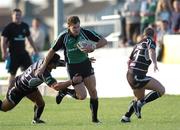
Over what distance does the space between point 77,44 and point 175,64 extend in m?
9.67

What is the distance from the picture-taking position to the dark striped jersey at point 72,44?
54.2ft

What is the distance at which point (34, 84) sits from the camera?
16.6 meters

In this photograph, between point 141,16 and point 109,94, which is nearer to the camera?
point 109,94

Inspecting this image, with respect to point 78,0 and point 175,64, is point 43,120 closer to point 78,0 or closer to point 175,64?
point 175,64

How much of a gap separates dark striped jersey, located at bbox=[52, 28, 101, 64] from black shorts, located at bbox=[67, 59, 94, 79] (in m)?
0.07

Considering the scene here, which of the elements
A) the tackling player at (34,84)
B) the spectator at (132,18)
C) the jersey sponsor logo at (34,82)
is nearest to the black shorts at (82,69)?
the tackling player at (34,84)

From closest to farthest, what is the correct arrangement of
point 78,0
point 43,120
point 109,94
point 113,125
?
point 113,125
point 43,120
point 109,94
point 78,0

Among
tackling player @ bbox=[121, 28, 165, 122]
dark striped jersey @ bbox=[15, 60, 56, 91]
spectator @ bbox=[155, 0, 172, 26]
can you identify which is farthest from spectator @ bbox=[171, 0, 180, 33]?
dark striped jersey @ bbox=[15, 60, 56, 91]

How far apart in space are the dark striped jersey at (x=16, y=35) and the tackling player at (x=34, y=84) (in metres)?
5.25

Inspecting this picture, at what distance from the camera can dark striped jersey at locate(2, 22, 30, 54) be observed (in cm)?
2223

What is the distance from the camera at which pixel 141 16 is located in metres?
28.4

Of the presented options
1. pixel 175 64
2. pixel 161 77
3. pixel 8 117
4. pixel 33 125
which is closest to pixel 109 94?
pixel 161 77

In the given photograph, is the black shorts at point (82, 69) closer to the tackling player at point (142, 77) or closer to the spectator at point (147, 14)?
the tackling player at point (142, 77)

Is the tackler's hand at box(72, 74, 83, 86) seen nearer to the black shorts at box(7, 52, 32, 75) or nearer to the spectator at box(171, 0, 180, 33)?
the black shorts at box(7, 52, 32, 75)
